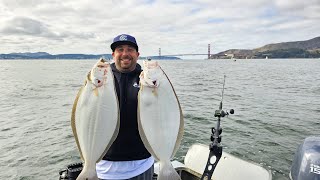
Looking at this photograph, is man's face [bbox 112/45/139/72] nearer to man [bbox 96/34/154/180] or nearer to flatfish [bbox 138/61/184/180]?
man [bbox 96/34/154/180]

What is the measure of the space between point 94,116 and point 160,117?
0.60m

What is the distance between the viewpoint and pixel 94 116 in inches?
116

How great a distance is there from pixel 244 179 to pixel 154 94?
11.8ft

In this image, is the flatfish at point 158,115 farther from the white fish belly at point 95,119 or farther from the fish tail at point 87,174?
the fish tail at point 87,174

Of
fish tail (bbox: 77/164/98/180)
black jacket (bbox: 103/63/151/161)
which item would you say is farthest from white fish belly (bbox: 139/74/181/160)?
fish tail (bbox: 77/164/98/180)

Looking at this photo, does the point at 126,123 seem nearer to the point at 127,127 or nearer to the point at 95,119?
the point at 127,127

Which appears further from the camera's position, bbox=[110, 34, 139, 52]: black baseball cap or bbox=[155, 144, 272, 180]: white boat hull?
bbox=[155, 144, 272, 180]: white boat hull

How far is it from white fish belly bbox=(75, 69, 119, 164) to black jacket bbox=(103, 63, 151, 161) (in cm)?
46

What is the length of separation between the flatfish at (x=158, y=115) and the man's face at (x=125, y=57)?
18.8 inches

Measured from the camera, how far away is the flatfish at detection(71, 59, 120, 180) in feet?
9.57

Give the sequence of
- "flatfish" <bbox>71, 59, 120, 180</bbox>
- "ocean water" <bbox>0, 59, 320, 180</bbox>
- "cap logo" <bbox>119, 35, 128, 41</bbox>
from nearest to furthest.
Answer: "flatfish" <bbox>71, 59, 120, 180</bbox>
"cap logo" <bbox>119, 35, 128, 41</bbox>
"ocean water" <bbox>0, 59, 320, 180</bbox>

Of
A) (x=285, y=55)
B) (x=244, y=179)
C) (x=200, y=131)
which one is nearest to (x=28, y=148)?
(x=200, y=131)

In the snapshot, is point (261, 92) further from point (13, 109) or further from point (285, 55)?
point (285, 55)

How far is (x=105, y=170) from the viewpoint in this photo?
3.54 m
